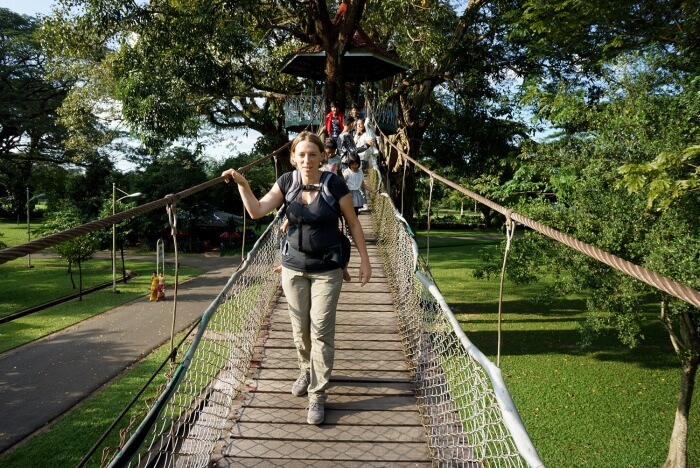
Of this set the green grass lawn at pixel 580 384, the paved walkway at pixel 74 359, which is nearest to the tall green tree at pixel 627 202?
the green grass lawn at pixel 580 384

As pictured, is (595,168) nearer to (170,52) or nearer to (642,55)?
(642,55)

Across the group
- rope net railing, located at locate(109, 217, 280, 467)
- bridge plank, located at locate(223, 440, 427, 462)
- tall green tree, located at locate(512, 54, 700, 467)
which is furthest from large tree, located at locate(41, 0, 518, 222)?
bridge plank, located at locate(223, 440, 427, 462)

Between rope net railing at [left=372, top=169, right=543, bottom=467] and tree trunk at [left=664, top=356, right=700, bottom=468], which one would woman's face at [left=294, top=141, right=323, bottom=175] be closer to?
rope net railing at [left=372, top=169, right=543, bottom=467]

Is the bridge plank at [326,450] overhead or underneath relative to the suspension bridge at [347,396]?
underneath

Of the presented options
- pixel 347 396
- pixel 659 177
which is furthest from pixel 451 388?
pixel 659 177

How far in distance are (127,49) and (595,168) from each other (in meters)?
7.03

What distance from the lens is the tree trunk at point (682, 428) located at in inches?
217

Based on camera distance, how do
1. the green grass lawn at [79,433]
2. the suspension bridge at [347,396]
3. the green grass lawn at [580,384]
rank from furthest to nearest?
the green grass lawn at [580,384] → the green grass lawn at [79,433] → the suspension bridge at [347,396]

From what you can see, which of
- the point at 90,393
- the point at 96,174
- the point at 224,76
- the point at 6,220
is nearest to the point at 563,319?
the point at 224,76

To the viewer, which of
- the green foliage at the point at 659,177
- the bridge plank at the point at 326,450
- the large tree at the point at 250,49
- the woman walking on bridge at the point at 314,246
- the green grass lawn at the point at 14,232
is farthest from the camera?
the green grass lawn at the point at 14,232

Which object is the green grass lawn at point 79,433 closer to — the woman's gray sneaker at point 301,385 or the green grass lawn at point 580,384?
the woman's gray sneaker at point 301,385

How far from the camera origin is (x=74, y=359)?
27.8 ft

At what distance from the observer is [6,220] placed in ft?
104

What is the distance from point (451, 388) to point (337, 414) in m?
0.54
